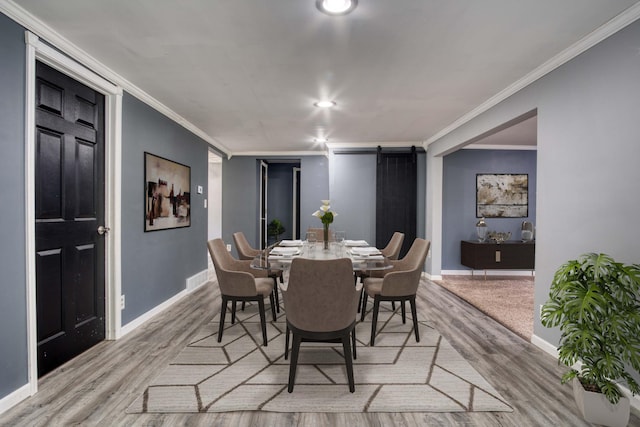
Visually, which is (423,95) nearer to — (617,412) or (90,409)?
(617,412)

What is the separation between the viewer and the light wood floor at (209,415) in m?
1.79

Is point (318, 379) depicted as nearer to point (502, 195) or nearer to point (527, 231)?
point (527, 231)

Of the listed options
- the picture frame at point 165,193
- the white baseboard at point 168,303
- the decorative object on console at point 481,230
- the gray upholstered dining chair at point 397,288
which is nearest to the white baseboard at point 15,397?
the white baseboard at point 168,303

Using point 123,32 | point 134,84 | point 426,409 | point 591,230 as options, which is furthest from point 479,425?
point 134,84

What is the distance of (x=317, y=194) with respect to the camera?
6.71m

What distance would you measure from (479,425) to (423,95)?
2.91m

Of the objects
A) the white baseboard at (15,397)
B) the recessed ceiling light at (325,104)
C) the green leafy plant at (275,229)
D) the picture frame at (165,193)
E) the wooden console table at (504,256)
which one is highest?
the recessed ceiling light at (325,104)

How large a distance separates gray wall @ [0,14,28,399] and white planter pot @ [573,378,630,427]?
334cm

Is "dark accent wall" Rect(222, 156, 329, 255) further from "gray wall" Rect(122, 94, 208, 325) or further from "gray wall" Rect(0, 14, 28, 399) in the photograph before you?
"gray wall" Rect(0, 14, 28, 399)

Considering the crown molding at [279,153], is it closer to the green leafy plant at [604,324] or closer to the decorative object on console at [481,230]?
the decorative object on console at [481,230]

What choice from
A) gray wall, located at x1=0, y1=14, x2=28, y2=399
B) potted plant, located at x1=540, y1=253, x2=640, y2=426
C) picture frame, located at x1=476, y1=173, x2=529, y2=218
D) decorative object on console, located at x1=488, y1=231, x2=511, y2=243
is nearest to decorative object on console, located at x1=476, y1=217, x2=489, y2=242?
decorative object on console, located at x1=488, y1=231, x2=511, y2=243

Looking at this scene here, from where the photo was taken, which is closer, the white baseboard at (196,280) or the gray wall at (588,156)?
the gray wall at (588,156)

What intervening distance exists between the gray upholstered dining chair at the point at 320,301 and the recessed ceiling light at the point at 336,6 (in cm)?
150

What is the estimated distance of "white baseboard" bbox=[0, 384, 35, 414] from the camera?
185 cm
